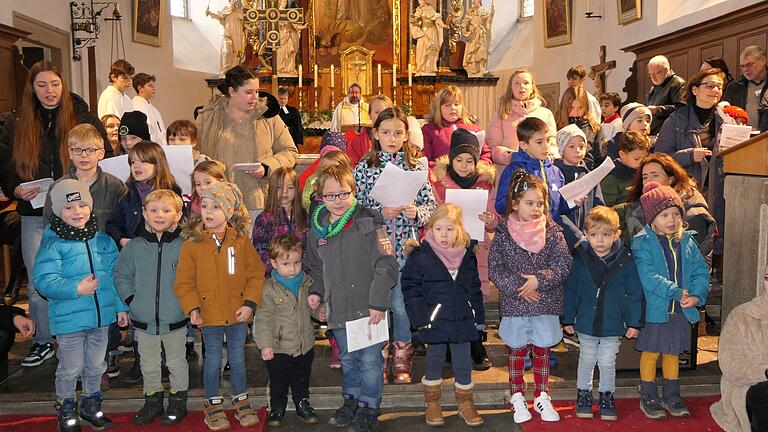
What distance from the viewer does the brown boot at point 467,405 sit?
378 centimetres

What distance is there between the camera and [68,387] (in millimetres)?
3662

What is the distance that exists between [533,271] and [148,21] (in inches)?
428

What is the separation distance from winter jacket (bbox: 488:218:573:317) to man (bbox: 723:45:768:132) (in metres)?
2.68

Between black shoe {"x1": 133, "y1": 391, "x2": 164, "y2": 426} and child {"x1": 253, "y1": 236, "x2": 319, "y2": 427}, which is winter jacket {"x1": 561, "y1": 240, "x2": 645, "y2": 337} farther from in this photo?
black shoe {"x1": 133, "y1": 391, "x2": 164, "y2": 426}

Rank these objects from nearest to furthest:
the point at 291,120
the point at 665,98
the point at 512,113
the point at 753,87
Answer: the point at 512,113, the point at 753,87, the point at 665,98, the point at 291,120

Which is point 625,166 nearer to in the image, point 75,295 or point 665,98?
point 665,98

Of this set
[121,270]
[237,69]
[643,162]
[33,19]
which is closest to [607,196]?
[643,162]

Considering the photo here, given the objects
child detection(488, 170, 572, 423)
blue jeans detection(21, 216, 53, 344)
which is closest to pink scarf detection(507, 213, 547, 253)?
child detection(488, 170, 572, 423)

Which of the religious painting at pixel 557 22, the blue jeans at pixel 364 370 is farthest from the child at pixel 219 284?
the religious painting at pixel 557 22

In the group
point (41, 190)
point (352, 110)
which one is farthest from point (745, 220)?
point (352, 110)

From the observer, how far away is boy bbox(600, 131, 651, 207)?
448cm

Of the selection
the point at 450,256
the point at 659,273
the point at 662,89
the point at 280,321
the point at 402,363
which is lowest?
the point at 402,363

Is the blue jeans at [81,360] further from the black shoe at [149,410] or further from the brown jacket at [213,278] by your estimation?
the brown jacket at [213,278]

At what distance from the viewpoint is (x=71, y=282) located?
11.8 feet
